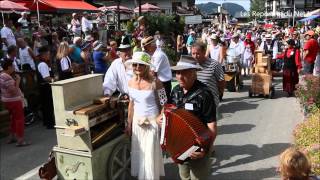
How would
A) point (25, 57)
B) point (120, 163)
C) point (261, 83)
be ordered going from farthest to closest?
1. point (261, 83)
2. point (25, 57)
3. point (120, 163)

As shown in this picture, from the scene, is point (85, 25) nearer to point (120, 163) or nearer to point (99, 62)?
point (99, 62)

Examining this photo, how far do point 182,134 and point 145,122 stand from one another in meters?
1.15

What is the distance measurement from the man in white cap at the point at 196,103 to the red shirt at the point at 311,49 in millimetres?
11062

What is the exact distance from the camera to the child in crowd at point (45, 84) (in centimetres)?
928

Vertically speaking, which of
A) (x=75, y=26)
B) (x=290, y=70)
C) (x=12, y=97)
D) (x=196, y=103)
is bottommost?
(x=290, y=70)

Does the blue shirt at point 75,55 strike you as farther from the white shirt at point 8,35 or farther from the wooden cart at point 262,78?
the wooden cart at point 262,78

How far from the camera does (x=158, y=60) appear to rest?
24.5ft

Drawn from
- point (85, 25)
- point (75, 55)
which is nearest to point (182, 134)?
point (75, 55)

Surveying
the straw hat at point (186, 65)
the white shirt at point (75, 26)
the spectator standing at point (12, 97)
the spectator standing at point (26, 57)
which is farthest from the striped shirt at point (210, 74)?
the white shirt at point (75, 26)

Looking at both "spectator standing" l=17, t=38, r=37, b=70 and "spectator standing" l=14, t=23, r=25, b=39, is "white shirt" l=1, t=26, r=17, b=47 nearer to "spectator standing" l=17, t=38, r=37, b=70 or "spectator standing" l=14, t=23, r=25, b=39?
"spectator standing" l=14, t=23, r=25, b=39

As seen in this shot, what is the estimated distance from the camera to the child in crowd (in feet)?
30.5

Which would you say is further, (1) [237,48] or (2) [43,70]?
(1) [237,48]

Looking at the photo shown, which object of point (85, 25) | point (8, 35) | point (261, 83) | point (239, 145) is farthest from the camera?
point (85, 25)

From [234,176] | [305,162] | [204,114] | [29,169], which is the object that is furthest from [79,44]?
[305,162]
